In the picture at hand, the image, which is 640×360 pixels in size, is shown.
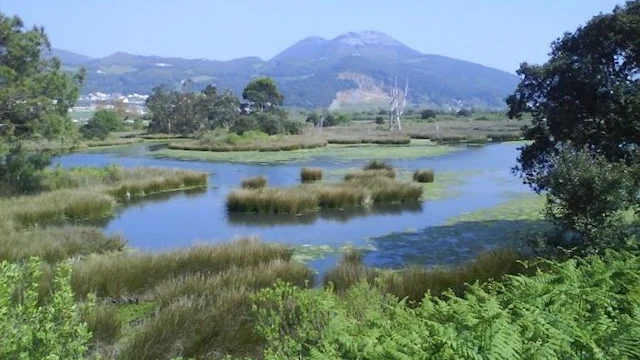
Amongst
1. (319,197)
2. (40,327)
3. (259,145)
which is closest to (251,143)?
(259,145)

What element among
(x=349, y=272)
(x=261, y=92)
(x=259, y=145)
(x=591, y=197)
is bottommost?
(x=259, y=145)

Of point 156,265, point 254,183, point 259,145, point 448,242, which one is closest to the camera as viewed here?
point 156,265

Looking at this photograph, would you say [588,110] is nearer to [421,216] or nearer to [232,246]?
[421,216]

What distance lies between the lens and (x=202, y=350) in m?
6.58

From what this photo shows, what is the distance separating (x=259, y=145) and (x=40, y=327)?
44.9 m

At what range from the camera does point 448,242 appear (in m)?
14.3

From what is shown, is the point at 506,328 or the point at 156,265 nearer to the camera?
the point at 506,328

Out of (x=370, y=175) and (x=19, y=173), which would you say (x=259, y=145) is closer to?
(x=370, y=175)

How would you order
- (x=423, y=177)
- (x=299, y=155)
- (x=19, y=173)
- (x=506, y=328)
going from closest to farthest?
(x=506, y=328) → (x=19, y=173) → (x=423, y=177) → (x=299, y=155)

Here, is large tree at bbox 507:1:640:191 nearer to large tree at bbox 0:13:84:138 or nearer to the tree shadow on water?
the tree shadow on water

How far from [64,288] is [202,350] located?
3008 mm

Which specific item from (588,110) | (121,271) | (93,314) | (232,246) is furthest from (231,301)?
(588,110)

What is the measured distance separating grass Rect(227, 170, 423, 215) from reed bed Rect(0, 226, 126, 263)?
6.18 meters

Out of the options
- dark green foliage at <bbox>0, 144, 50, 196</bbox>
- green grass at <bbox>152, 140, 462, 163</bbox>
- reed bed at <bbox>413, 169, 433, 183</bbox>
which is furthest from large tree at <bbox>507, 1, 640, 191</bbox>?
green grass at <bbox>152, 140, 462, 163</bbox>
